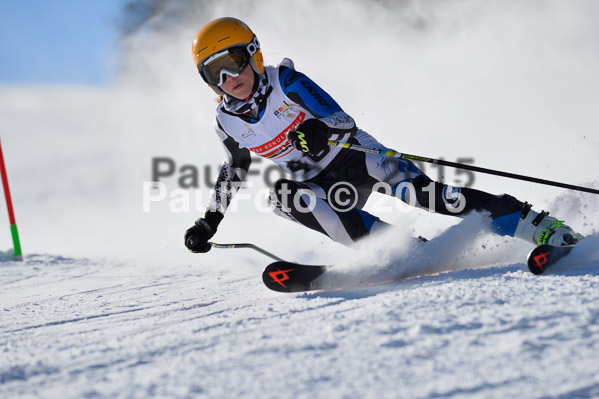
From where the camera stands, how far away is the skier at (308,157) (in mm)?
2680

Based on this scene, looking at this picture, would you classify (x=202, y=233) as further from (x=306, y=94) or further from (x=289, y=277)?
(x=306, y=94)

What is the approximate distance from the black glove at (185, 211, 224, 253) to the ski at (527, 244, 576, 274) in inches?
68.9

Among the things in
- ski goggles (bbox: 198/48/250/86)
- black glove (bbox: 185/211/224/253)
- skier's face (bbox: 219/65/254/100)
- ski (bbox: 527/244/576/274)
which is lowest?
ski (bbox: 527/244/576/274)

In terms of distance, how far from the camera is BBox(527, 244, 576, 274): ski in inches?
82.1

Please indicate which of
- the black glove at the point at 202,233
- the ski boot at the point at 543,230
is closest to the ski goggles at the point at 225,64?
the black glove at the point at 202,233

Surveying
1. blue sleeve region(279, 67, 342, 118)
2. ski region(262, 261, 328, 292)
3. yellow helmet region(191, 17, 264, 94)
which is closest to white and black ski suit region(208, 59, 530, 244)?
blue sleeve region(279, 67, 342, 118)

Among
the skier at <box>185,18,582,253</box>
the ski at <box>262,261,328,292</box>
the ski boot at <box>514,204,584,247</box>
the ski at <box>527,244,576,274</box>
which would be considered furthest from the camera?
the skier at <box>185,18,582,253</box>

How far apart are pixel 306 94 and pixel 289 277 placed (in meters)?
0.99

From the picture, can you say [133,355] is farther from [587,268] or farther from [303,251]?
[303,251]

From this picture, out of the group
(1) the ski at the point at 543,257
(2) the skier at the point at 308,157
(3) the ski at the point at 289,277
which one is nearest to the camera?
(1) the ski at the point at 543,257

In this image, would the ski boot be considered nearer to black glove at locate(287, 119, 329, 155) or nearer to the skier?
the skier

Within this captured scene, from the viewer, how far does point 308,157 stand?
10.1ft

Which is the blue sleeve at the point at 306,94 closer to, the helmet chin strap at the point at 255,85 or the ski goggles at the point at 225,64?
the helmet chin strap at the point at 255,85

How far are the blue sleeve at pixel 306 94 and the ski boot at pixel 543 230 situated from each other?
113cm
